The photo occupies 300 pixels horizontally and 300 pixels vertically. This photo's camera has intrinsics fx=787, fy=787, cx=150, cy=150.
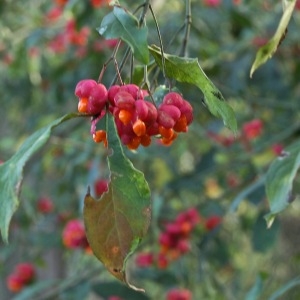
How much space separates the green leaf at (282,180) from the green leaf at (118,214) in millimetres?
279

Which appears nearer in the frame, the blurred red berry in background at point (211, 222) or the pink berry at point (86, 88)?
the pink berry at point (86, 88)

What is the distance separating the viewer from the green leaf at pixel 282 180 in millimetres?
1234

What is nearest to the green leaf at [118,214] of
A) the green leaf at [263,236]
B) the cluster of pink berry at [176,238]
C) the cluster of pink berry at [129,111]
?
the cluster of pink berry at [129,111]

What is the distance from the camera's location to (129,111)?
3.23 feet

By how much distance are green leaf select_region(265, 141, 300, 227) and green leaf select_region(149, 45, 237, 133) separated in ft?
0.75

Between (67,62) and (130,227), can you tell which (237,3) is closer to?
(67,62)

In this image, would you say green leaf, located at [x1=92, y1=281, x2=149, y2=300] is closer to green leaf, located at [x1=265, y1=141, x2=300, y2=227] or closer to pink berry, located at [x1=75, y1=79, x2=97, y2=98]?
green leaf, located at [x1=265, y1=141, x2=300, y2=227]

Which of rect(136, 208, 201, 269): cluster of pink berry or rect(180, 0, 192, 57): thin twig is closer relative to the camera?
rect(180, 0, 192, 57): thin twig

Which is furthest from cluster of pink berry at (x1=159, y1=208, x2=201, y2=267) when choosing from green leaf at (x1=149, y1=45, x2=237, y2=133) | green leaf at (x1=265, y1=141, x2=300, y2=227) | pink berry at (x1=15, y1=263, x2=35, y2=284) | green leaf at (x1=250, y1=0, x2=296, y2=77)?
green leaf at (x1=149, y1=45, x2=237, y2=133)

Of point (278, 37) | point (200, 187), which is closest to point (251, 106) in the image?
point (200, 187)

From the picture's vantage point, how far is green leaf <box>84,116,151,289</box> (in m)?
1.00

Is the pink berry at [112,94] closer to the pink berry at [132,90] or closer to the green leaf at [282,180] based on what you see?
the pink berry at [132,90]

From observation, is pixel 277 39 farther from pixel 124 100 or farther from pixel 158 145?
pixel 158 145

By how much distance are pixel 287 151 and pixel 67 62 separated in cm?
221
